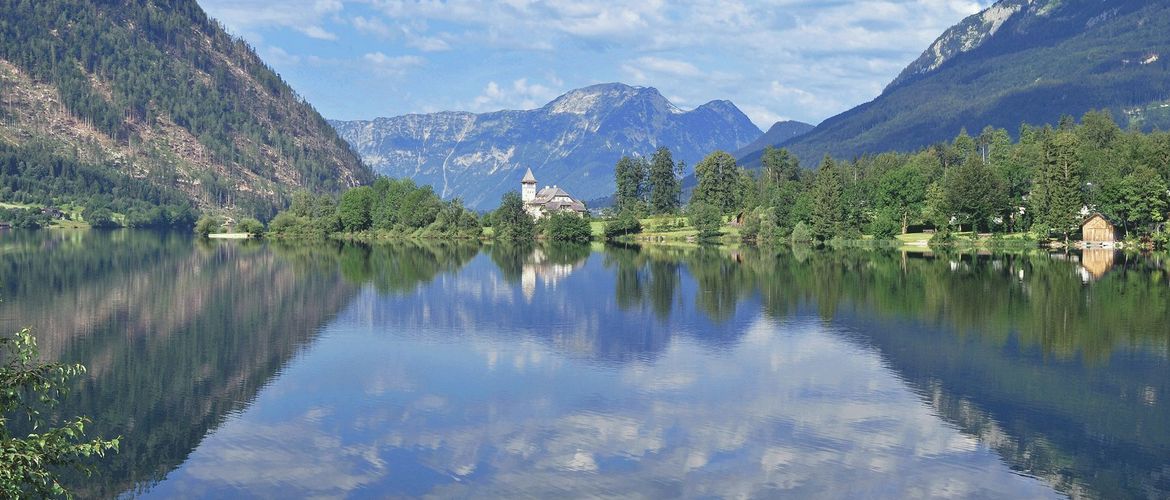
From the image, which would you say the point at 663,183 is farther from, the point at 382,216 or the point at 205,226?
the point at 205,226

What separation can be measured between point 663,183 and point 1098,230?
79858 millimetres

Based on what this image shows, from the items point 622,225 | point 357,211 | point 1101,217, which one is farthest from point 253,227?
point 1101,217

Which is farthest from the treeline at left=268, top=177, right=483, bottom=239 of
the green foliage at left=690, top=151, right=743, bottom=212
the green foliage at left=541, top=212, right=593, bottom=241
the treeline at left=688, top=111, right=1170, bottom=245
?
the treeline at left=688, top=111, right=1170, bottom=245

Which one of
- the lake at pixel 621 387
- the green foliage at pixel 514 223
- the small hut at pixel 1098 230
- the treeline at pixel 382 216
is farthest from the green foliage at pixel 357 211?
the small hut at pixel 1098 230

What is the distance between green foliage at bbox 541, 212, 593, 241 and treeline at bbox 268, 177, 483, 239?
49.1ft

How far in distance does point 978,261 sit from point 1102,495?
270 feet

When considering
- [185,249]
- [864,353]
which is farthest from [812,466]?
[185,249]

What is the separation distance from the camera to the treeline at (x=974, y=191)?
119250mm

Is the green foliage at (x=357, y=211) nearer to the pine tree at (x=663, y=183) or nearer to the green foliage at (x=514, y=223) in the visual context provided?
the green foliage at (x=514, y=223)

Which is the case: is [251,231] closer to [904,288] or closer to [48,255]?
[48,255]

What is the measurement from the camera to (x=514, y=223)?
Answer: 174m

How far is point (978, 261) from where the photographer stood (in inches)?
3986

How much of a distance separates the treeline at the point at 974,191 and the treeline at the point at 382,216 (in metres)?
45.1

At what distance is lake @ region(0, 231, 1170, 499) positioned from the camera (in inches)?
1029
